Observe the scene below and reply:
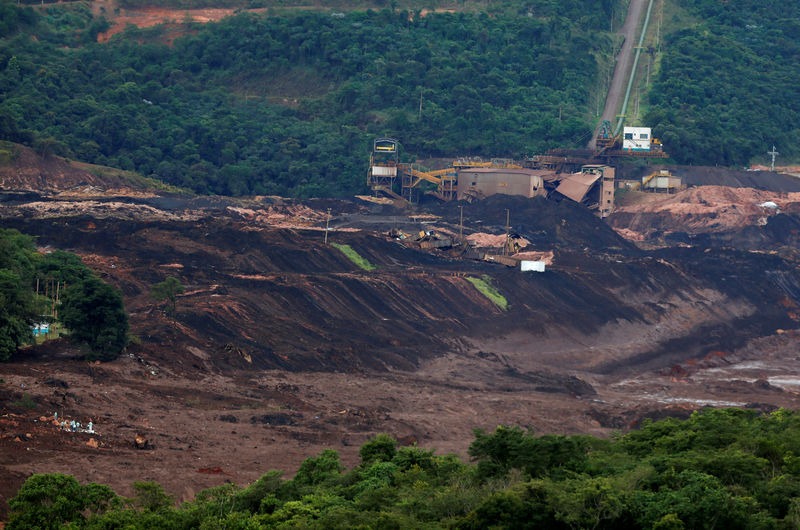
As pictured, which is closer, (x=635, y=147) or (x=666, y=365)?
(x=666, y=365)

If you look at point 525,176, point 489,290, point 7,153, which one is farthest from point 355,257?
point 525,176

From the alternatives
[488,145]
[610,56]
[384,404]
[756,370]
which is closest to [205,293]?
[384,404]

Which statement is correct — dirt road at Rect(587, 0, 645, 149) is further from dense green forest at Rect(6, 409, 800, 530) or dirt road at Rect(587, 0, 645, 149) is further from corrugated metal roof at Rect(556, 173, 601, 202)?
dense green forest at Rect(6, 409, 800, 530)

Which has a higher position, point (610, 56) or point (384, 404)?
point (610, 56)

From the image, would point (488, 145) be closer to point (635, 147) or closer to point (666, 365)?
point (635, 147)

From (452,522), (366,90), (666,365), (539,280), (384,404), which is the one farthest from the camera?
(366,90)

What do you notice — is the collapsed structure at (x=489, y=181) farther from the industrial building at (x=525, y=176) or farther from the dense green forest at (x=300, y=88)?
the dense green forest at (x=300, y=88)
